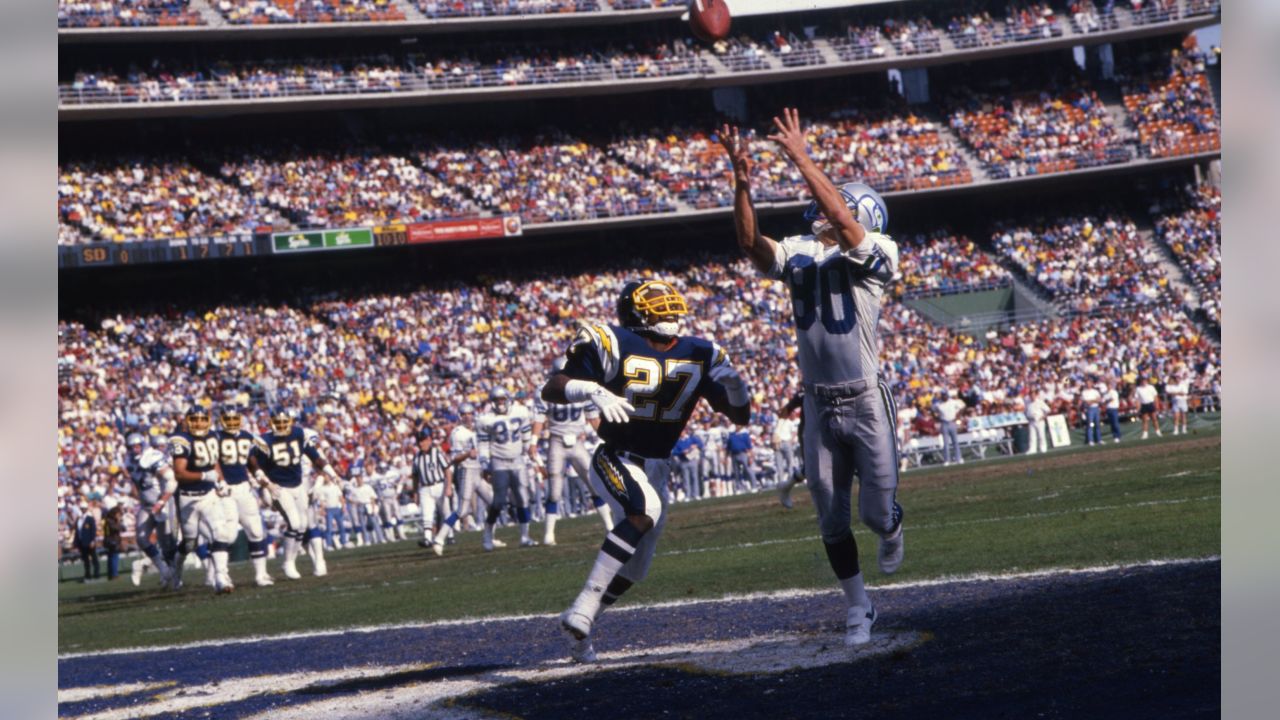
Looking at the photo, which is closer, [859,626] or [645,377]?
[859,626]

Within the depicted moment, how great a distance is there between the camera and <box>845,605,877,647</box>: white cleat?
22.8 feet

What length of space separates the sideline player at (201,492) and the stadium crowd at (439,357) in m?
12.6

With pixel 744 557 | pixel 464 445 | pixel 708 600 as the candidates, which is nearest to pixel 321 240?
pixel 464 445

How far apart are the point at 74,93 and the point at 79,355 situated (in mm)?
6813

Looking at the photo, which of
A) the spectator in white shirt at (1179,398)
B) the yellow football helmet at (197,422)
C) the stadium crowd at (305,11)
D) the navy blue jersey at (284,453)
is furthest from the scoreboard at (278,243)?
the yellow football helmet at (197,422)

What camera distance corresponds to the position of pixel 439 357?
34219 mm

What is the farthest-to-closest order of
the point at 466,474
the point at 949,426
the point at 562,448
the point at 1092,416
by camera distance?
1. the point at 1092,416
2. the point at 949,426
3. the point at 466,474
4. the point at 562,448

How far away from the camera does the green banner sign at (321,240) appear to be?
113 ft

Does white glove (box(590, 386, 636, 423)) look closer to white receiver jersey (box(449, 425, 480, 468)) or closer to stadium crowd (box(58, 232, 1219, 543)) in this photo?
white receiver jersey (box(449, 425, 480, 468))

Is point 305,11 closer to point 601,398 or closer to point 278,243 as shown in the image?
point 278,243

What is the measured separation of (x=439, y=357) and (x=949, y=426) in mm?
12905

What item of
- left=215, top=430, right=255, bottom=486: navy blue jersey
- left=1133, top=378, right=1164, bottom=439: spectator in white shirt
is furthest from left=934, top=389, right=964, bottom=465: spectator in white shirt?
left=215, top=430, right=255, bottom=486: navy blue jersey

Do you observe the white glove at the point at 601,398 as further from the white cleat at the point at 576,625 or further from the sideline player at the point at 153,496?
the sideline player at the point at 153,496

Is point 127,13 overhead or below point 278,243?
overhead
